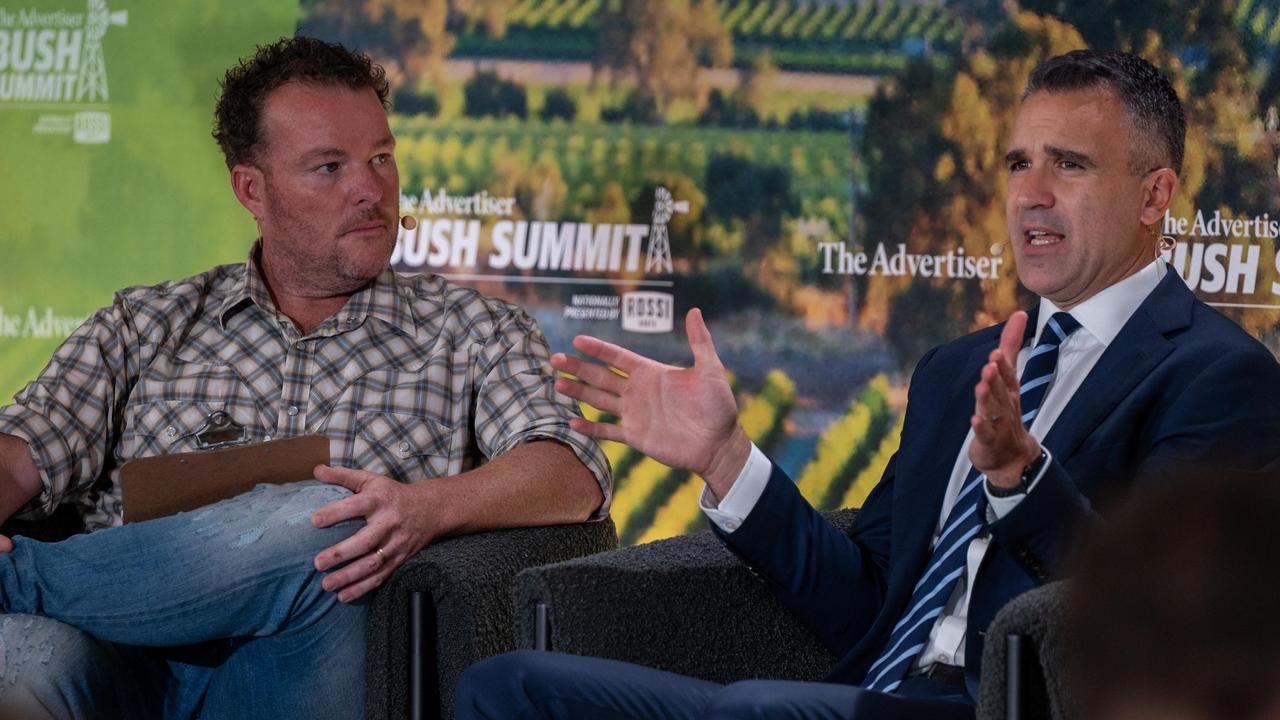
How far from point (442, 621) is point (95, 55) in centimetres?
304

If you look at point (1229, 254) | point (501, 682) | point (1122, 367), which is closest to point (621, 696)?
point (501, 682)

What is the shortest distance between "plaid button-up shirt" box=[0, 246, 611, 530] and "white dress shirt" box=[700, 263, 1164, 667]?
554mm

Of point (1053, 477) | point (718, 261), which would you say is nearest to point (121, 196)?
point (718, 261)

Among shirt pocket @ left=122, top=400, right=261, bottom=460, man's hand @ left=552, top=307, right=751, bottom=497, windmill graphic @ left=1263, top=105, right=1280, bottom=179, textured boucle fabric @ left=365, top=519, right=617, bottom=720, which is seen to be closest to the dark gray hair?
man's hand @ left=552, top=307, right=751, bottom=497

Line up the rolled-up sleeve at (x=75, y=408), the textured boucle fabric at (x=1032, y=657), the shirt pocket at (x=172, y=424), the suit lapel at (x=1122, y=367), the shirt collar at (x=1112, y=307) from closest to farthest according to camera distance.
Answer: the textured boucle fabric at (x=1032, y=657) → the suit lapel at (x=1122, y=367) → the shirt collar at (x=1112, y=307) → the rolled-up sleeve at (x=75, y=408) → the shirt pocket at (x=172, y=424)

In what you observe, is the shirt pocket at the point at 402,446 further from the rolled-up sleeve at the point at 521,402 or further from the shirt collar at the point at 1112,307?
the shirt collar at the point at 1112,307

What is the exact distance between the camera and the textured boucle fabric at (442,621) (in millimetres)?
2131

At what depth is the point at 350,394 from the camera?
2672 mm

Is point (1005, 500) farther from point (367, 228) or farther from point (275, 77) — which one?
point (275, 77)

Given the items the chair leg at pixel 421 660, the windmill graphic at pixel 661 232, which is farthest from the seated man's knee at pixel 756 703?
the windmill graphic at pixel 661 232

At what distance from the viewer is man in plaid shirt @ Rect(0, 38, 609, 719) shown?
7.13ft

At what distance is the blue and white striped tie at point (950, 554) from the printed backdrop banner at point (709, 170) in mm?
1859

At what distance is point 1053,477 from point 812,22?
250cm

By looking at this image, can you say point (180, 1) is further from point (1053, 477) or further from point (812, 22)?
point (1053, 477)
